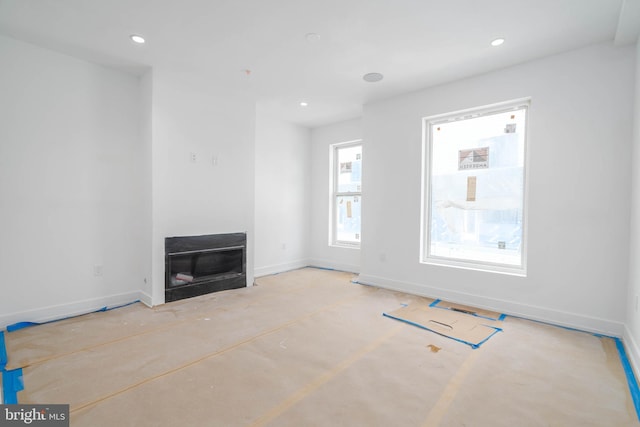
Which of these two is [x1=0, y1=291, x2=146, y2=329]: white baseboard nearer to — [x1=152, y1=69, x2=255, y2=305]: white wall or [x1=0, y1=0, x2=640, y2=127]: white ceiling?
[x1=152, y1=69, x2=255, y2=305]: white wall

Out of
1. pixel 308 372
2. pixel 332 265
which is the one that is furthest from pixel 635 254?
pixel 332 265

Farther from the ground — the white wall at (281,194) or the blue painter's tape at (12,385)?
the white wall at (281,194)

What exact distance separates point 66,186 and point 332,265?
4.01 meters

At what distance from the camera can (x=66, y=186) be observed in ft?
10.5

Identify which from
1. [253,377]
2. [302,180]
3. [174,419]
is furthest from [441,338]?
[302,180]

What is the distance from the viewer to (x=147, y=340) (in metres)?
2.60

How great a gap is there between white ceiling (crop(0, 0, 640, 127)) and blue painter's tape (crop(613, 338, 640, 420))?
2.63 metres

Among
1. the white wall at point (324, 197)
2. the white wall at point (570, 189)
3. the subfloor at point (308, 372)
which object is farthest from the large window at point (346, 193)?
the subfloor at point (308, 372)

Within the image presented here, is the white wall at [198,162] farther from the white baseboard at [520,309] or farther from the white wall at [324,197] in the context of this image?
the white baseboard at [520,309]

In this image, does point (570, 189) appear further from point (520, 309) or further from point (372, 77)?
point (372, 77)

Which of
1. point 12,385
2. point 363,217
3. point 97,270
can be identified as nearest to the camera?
point 12,385

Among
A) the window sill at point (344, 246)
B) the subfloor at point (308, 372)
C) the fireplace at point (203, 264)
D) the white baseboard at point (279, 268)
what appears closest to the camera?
the subfloor at point (308, 372)

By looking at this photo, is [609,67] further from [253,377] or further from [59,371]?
[59,371]

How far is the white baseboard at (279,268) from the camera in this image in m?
5.05
